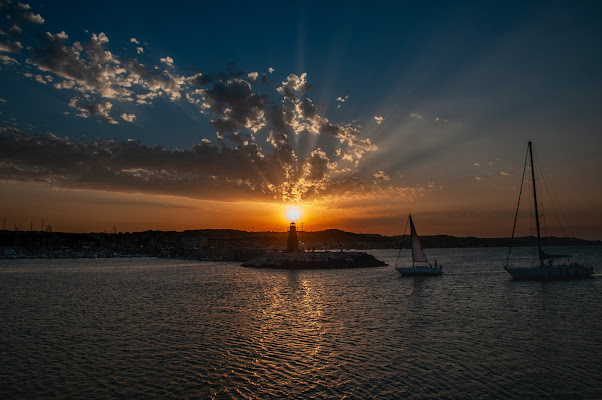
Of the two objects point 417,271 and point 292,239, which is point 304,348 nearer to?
point 417,271

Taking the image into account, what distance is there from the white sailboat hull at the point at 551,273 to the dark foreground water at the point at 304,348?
17579mm

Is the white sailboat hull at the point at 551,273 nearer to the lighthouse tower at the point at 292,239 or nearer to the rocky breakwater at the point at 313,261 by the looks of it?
the rocky breakwater at the point at 313,261

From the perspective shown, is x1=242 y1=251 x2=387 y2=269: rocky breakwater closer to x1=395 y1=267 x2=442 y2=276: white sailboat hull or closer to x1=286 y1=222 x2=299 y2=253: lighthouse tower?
x1=286 y1=222 x2=299 y2=253: lighthouse tower

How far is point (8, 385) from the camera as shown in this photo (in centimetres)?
1648

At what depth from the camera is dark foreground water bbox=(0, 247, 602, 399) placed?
52.8 feet

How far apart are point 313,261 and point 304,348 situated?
7629 cm

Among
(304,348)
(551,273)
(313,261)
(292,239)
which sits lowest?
(313,261)

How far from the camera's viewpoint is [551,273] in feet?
191

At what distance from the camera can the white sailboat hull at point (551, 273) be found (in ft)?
191

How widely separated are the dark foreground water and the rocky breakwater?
182 feet

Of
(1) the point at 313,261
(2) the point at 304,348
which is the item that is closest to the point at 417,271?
(1) the point at 313,261

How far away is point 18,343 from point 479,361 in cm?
2724

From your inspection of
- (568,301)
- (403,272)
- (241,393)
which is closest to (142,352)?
(241,393)

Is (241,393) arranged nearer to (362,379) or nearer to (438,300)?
(362,379)
